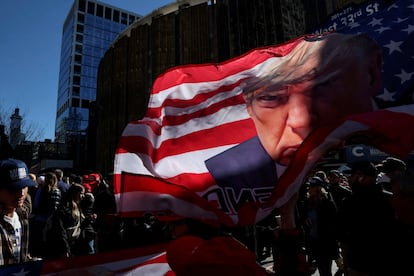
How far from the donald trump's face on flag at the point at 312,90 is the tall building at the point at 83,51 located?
75.4 meters

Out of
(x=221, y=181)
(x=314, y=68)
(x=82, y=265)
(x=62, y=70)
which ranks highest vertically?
(x=62, y=70)

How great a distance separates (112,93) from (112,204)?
33.9 metres

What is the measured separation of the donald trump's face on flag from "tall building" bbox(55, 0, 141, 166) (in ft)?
247

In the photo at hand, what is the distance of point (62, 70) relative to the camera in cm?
8600

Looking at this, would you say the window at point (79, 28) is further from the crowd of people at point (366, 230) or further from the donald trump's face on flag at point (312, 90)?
the donald trump's face on flag at point (312, 90)

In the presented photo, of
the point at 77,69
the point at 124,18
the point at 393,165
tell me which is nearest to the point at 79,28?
the point at 77,69

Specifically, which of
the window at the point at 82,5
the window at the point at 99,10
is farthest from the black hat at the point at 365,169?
the window at the point at 99,10

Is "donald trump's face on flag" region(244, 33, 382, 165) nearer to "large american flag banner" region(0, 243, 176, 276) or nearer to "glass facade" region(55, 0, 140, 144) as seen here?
"large american flag banner" region(0, 243, 176, 276)

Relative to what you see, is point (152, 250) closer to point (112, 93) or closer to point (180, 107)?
point (180, 107)

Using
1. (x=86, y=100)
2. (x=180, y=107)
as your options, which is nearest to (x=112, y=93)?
(x=180, y=107)

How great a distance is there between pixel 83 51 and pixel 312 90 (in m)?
86.1

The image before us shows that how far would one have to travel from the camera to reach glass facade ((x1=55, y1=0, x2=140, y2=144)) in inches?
3051

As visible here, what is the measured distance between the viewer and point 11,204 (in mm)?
2363

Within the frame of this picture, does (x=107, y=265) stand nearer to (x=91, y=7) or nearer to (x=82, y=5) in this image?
(x=82, y=5)
